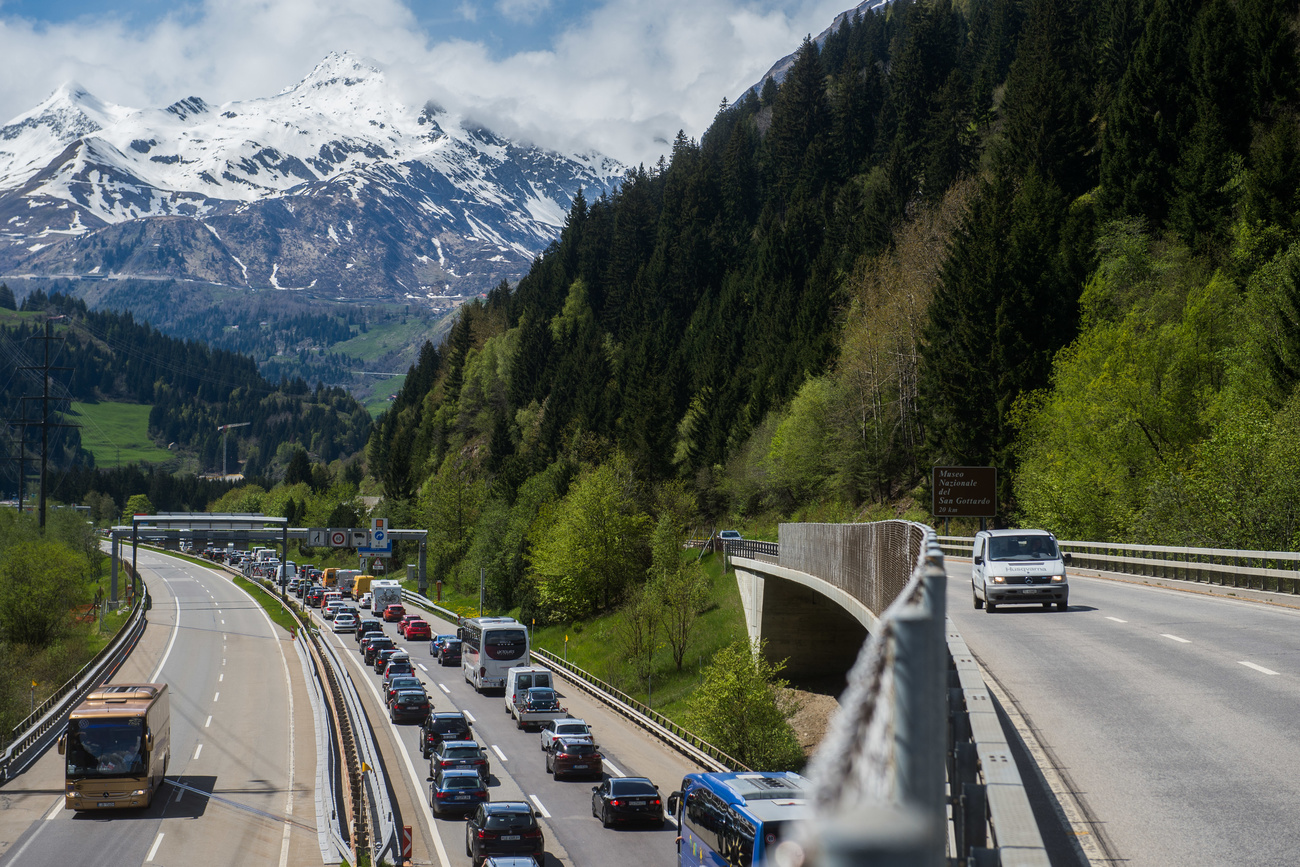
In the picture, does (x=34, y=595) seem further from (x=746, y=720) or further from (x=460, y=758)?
(x=746, y=720)

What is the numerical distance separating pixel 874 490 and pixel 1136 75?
31.7 meters

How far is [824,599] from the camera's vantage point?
55438mm

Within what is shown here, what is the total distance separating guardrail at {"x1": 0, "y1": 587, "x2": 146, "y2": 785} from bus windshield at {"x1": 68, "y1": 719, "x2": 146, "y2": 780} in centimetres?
622

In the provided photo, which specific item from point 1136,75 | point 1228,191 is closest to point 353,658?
point 1228,191

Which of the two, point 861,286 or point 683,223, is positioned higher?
point 683,223

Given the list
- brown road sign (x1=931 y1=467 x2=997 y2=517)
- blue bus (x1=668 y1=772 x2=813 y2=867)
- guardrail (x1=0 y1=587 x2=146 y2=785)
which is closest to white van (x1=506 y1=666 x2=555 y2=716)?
guardrail (x1=0 y1=587 x2=146 y2=785)

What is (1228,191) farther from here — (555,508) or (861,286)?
(555,508)

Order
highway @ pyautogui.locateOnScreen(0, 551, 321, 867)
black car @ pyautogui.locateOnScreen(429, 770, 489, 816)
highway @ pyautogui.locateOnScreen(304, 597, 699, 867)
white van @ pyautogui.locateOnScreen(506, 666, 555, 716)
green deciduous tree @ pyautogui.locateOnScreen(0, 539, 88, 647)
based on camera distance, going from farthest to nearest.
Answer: green deciduous tree @ pyautogui.locateOnScreen(0, 539, 88, 647) → white van @ pyautogui.locateOnScreen(506, 666, 555, 716) → black car @ pyautogui.locateOnScreen(429, 770, 489, 816) → highway @ pyautogui.locateOnScreen(0, 551, 321, 867) → highway @ pyautogui.locateOnScreen(304, 597, 699, 867)

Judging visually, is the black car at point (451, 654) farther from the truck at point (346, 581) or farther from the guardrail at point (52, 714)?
the truck at point (346, 581)

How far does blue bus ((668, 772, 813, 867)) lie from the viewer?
22094 mm

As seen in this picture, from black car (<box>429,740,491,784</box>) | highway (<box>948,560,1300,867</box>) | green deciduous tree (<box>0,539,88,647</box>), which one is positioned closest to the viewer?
highway (<box>948,560,1300,867</box>)

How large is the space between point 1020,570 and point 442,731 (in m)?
24.5

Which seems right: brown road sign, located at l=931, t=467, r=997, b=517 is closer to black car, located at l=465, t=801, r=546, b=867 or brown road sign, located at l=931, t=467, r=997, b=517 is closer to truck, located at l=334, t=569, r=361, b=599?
black car, located at l=465, t=801, r=546, b=867

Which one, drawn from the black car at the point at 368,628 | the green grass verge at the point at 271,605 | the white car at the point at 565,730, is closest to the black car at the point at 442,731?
the white car at the point at 565,730
